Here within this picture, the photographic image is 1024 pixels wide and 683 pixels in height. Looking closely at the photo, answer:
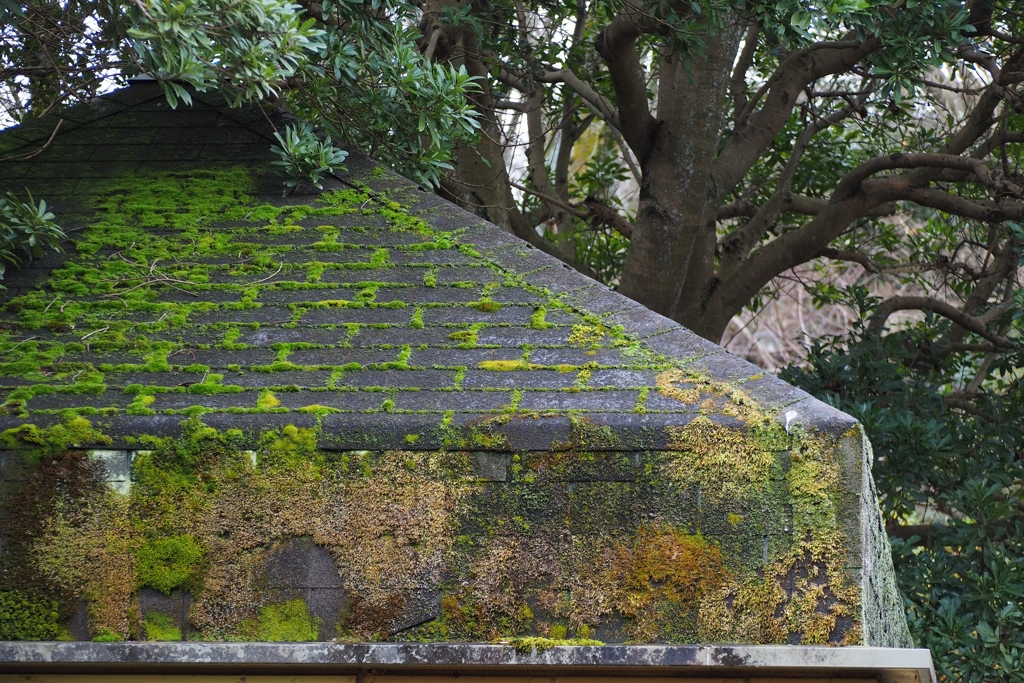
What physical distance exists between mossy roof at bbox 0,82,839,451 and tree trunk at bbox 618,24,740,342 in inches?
139

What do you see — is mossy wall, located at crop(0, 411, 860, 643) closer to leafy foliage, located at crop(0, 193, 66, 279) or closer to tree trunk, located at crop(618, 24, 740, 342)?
leafy foliage, located at crop(0, 193, 66, 279)

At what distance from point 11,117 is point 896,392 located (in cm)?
799

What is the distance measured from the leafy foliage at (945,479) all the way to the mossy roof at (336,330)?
12.6 ft

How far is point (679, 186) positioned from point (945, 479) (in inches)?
130

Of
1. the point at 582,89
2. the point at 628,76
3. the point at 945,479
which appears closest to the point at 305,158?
the point at 628,76

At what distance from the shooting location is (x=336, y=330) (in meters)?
4.27

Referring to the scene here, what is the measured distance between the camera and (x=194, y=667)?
3631 millimetres

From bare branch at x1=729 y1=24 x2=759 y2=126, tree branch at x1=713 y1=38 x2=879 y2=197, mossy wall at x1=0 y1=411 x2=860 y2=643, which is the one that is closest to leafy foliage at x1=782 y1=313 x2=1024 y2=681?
tree branch at x1=713 y1=38 x2=879 y2=197

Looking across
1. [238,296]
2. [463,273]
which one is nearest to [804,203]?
[463,273]

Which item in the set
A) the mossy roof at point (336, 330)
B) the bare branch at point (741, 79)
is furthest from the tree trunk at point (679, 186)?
the mossy roof at point (336, 330)

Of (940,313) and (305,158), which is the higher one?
(305,158)

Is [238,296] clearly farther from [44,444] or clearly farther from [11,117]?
[11,117]

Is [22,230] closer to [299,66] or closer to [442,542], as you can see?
[299,66]

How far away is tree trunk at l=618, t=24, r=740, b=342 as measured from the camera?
833 cm
